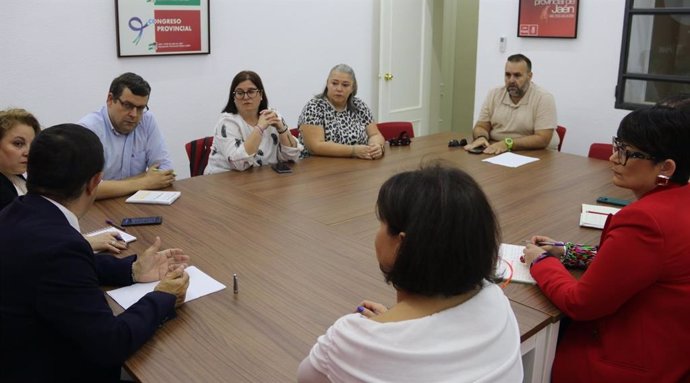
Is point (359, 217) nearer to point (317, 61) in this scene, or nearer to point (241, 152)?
point (241, 152)

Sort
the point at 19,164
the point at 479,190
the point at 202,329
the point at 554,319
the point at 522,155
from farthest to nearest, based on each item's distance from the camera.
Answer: the point at 522,155
the point at 19,164
the point at 554,319
the point at 202,329
the point at 479,190

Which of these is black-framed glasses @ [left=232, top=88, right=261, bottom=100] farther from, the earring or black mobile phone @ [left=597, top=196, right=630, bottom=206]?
the earring

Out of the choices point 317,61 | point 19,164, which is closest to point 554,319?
point 19,164

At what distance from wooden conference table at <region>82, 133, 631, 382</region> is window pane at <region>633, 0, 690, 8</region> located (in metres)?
1.57

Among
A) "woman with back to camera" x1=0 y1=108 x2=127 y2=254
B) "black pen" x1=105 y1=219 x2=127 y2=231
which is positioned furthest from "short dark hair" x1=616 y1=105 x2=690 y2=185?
"black pen" x1=105 y1=219 x2=127 y2=231

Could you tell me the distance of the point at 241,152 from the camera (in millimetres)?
3174

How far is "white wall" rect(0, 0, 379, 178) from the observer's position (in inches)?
150

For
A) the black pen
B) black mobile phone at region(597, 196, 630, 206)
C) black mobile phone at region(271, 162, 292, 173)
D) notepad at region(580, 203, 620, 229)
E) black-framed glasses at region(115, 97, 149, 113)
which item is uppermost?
black-framed glasses at region(115, 97, 149, 113)

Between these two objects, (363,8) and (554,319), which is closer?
(554,319)

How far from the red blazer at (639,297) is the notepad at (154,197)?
1.71m

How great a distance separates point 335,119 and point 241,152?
0.84 metres

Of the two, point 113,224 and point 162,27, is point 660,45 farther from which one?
point 113,224

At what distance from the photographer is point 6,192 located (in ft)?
6.94

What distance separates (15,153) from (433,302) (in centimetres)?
183
